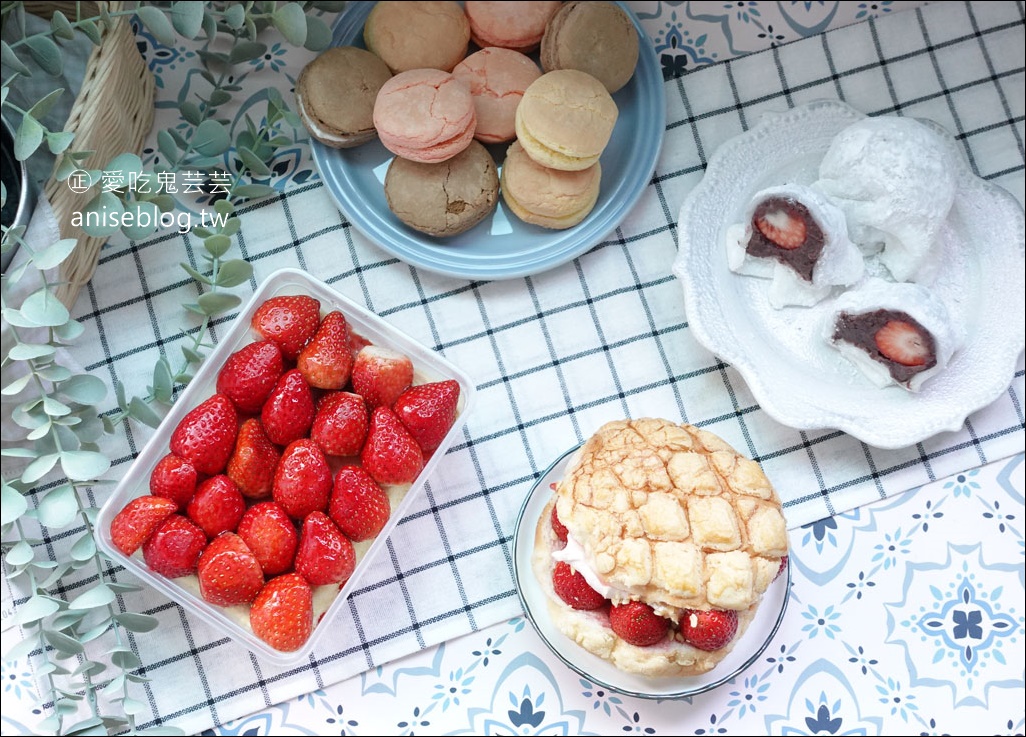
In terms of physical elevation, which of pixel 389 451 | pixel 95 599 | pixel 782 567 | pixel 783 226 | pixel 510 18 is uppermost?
pixel 510 18

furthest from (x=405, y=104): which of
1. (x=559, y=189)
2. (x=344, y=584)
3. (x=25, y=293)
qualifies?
(x=344, y=584)

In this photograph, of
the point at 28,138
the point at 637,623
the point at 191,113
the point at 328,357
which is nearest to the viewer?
the point at 28,138

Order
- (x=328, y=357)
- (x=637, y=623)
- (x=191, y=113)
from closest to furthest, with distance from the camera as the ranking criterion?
(x=637, y=623)
(x=328, y=357)
(x=191, y=113)

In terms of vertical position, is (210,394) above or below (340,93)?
below

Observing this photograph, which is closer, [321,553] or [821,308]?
[321,553]

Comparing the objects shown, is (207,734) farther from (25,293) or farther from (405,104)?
(405,104)

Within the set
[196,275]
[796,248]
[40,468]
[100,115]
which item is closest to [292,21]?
[100,115]

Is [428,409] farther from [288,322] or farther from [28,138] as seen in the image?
[28,138]

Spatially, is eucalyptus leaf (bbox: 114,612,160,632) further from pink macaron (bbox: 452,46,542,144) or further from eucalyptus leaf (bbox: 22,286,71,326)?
pink macaron (bbox: 452,46,542,144)
